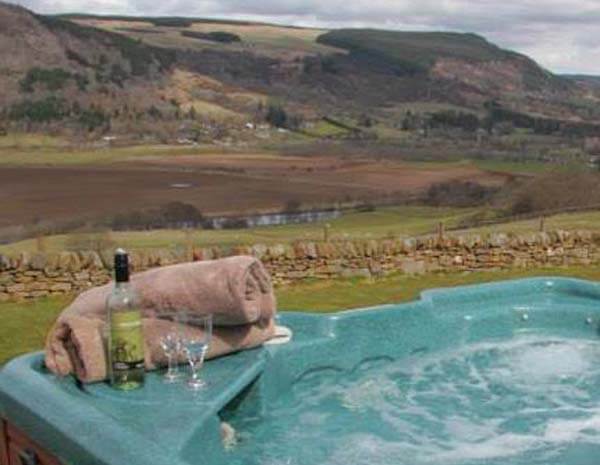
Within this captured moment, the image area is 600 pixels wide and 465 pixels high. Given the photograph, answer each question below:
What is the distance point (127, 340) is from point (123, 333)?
45 millimetres

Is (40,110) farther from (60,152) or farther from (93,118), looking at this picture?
(60,152)

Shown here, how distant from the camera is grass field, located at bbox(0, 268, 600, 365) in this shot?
8281mm

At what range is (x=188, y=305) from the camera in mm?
5062

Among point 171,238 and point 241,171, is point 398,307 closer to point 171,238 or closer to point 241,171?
point 171,238

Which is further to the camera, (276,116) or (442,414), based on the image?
(276,116)

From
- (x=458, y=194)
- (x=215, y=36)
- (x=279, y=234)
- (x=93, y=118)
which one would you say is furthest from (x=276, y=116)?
(x=279, y=234)

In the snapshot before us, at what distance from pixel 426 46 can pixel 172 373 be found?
153 metres

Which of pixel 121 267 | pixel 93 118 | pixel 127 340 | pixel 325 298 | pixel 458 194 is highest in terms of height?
pixel 121 267

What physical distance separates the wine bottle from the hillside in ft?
246

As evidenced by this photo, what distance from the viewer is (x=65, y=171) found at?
58219mm

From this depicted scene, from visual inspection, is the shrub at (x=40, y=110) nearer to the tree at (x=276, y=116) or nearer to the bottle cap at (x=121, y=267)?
the tree at (x=276, y=116)

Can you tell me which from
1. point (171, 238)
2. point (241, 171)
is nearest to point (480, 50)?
point (241, 171)

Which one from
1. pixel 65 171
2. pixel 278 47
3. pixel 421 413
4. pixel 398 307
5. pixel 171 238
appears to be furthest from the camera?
pixel 278 47

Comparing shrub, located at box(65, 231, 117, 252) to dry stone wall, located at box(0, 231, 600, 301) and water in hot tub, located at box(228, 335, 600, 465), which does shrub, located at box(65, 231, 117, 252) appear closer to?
dry stone wall, located at box(0, 231, 600, 301)
